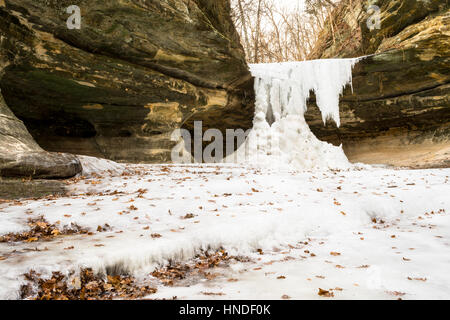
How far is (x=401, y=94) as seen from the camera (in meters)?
13.0

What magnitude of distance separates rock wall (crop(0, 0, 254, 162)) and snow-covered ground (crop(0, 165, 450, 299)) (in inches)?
185

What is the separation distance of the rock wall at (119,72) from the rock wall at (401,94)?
553 centimetres

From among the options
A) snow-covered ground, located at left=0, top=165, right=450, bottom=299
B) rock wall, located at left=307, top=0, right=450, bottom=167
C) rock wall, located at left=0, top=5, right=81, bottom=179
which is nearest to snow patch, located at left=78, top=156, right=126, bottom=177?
rock wall, located at left=0, top=5, right=81, bottom=179

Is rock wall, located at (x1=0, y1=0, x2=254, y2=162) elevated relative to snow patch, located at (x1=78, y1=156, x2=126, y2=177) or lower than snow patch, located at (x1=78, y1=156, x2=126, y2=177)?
elevated

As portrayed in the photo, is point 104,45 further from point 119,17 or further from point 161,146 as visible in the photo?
point 161,146

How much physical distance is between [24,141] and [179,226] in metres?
5.14

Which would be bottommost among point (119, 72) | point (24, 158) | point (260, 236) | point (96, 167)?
point (260, 236)

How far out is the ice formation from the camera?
13.0 m

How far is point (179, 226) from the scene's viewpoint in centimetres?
382

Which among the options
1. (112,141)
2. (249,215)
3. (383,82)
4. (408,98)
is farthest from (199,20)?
(408,98)

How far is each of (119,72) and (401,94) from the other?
12.7 meters

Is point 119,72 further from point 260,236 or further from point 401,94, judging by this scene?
point 401,94

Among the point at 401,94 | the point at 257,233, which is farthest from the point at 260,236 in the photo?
the point at 401,94

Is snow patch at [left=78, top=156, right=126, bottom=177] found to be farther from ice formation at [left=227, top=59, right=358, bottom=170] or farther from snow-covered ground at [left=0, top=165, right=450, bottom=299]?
ice formation at [left=227, top=59, right=358, bottom=170]
